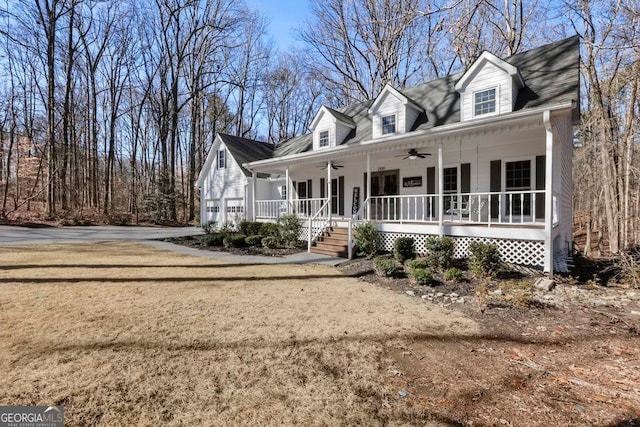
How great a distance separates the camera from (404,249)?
8.74 m

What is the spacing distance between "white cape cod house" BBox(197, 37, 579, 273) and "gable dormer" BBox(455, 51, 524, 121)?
0.03m

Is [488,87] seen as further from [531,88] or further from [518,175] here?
[518,175]

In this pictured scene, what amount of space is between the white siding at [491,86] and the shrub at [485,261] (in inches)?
188

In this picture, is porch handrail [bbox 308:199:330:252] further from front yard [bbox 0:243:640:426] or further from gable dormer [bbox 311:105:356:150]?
front yard [bbox 0:243:640:426]

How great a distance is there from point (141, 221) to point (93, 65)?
1401 cm

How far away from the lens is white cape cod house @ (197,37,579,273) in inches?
305

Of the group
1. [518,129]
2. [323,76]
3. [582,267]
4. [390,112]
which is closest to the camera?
[518,129]

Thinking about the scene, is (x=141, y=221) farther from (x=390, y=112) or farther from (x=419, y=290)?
(x=419, y=290)

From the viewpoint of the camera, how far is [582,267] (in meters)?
9.21

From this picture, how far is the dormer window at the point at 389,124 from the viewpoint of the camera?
38.6 ft

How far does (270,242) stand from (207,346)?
8.33 meters

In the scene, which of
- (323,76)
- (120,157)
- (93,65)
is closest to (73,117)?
(93,65)

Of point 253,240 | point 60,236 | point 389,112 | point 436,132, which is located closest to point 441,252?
point 436,132

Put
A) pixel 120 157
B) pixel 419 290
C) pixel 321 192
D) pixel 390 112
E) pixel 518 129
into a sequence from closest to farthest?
pixel 419 290 < pixel 518 129 < pixel 390 112 < pixel 321 192 < pixel 120 157
